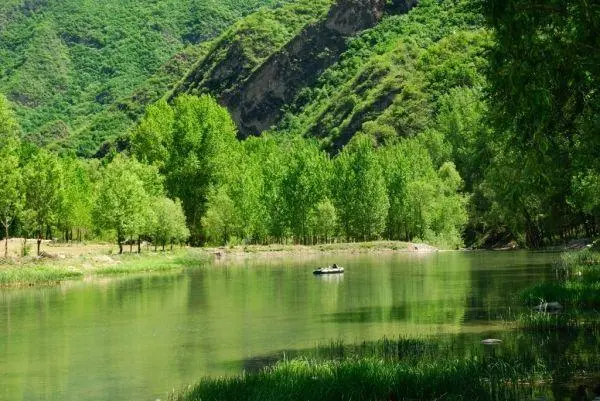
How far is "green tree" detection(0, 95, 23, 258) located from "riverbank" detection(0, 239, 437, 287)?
481 centimetres

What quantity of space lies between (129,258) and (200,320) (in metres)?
47.2

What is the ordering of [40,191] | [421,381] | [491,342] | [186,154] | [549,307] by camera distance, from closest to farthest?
1. [421,381]
2. [491,342]
3. [549,307]
4. [40,191]
5. [186,154]

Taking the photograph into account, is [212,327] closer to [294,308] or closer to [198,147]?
[294,308]

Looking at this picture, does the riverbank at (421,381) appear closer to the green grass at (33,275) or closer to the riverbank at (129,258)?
the green grass at (33,275)

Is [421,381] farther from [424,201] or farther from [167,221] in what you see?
[424,201]

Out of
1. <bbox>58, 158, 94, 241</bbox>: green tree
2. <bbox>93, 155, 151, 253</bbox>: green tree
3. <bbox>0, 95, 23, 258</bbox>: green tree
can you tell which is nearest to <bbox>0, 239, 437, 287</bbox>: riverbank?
<bbox>93, 155, 151, 253</bbox>: green tree

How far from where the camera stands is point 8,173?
84.3 meters

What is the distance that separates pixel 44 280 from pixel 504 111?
53.2m

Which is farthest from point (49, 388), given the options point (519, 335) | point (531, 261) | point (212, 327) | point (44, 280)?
point (531, 261)

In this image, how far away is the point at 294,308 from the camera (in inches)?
1902

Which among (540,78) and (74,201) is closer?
(540,78)

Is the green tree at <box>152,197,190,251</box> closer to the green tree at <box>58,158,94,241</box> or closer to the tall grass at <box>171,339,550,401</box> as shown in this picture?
the green tree at <box>58,158,94,241</box>

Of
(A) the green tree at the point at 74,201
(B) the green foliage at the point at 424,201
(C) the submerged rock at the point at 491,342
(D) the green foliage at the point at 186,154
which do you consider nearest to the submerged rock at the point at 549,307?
(C) the submerged rock at the point at 491,342

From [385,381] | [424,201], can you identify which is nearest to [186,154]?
[424,201]
